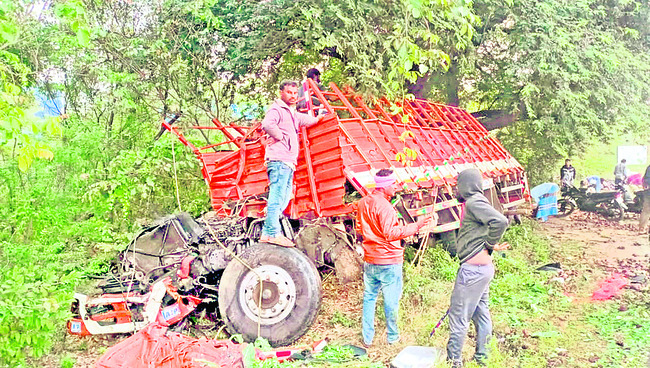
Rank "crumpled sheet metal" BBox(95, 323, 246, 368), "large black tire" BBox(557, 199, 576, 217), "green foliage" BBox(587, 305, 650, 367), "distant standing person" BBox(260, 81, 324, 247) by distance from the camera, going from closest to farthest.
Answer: "crumpled sheet metal" BBox(95, 323, 246, 368) < "green foliage" BBox(587, 305, 650, 367) < "distant standing person" BBox(260, 81, 324, 247) < "large black tire" BBox(557, 199, 576, 217)

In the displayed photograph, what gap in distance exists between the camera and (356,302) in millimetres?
6461

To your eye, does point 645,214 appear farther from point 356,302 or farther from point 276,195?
point 276,195

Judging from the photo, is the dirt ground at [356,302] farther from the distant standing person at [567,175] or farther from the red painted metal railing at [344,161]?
the distant standing person at [567,175]

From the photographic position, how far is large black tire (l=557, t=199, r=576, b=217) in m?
14.2

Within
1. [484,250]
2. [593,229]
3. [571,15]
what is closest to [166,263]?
[484,250]

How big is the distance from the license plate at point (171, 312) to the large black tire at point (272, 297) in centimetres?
41

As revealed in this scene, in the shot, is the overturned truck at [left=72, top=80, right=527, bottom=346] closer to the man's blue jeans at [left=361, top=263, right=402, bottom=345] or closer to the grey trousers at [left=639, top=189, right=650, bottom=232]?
the man's blue jeans at [left=361, top=263, right=402, bottom=345]

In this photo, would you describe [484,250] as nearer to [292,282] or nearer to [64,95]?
[292,282]

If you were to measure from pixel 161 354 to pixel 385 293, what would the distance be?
7.16 feet

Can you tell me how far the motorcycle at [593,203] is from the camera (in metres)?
13.5

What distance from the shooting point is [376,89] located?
25.7 ft

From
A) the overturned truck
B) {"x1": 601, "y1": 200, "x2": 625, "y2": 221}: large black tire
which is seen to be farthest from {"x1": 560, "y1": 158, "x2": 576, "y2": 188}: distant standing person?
the overturned truck

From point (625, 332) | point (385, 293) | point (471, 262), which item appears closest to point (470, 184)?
point (471, 262)

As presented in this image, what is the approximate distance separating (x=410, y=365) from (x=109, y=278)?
133 inches
